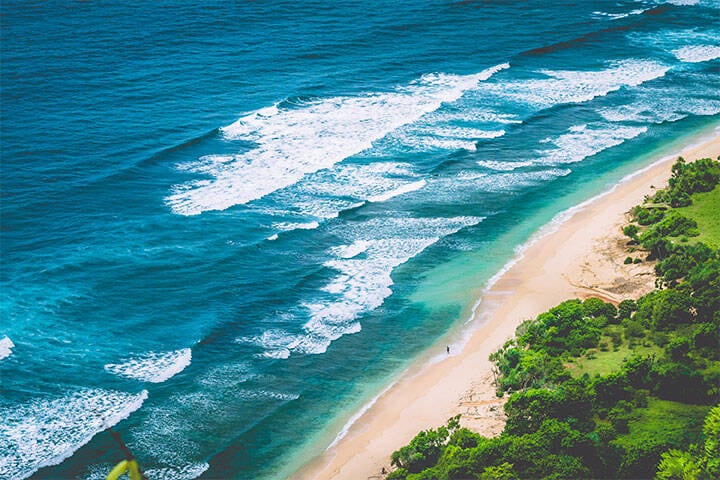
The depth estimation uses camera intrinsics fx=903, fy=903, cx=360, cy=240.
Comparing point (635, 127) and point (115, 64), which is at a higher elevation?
point (115, 64)

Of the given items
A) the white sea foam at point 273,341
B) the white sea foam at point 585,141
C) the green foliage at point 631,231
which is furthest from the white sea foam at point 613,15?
the white sea foam at point 273,341

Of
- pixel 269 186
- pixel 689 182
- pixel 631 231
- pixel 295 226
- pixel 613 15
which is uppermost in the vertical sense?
pixel 613 15

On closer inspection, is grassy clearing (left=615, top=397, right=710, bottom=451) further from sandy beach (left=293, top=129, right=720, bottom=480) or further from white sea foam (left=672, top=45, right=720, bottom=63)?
white sea foam (left=672, top=45, right=720, bottom=63)

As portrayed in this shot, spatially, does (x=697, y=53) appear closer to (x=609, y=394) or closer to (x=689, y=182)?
(x=689, y=182)

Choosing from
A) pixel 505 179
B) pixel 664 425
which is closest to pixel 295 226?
pixel 505 179

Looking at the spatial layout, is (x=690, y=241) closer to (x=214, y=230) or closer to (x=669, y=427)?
(x=669, y=427)

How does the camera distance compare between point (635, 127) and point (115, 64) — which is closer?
point (635, 127)

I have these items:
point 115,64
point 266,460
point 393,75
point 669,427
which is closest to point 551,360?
point 669,427
